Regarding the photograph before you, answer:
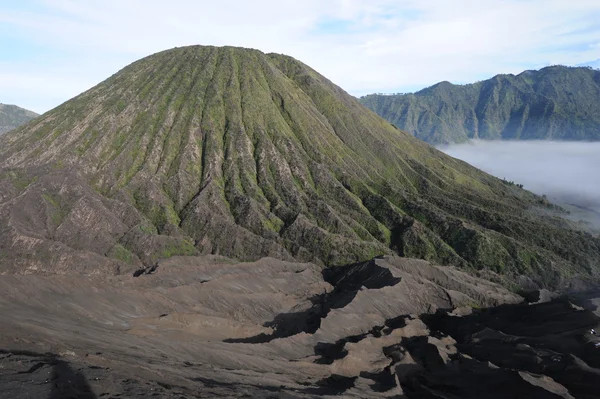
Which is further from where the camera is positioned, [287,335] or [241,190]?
[241,190]

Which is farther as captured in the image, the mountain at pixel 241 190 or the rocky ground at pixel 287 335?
the mountain at pixel 241 190

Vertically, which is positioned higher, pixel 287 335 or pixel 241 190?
pixel 241 190

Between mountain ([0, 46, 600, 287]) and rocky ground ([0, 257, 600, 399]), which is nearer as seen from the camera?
rocky ground ([0, 257, 600, 399])

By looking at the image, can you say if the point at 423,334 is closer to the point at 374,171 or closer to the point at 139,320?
the point at 139,320

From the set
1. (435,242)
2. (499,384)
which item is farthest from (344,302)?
(435,242)
